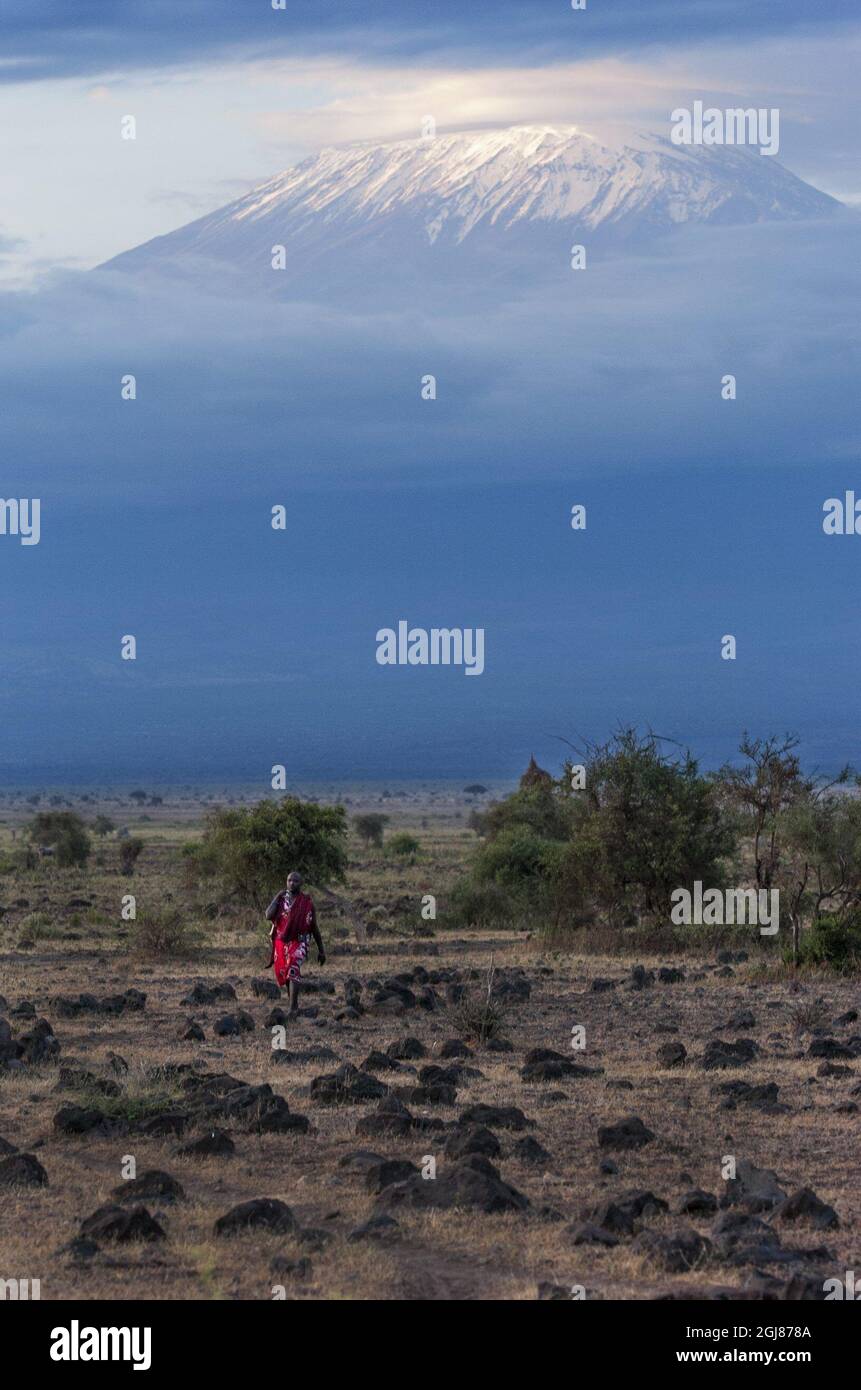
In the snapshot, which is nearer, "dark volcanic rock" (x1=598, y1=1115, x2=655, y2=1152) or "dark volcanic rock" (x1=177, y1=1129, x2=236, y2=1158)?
"dark volcanic rock" (x1=177, y1=1129, x2=236, y2=1158)

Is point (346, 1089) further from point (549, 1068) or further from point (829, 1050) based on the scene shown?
point (829, 1050)

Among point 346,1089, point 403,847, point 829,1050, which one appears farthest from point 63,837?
point 346,1089

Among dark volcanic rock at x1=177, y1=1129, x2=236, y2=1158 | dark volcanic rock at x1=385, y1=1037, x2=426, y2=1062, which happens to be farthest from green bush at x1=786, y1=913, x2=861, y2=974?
dark volcanic rock at x1=177, y1=1129, x2=236, y2=1158

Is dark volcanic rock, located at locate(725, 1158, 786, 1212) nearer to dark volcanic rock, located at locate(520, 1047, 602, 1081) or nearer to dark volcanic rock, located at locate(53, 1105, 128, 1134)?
dark volcanic rock, located at locate(520, 1047, 602, 1081)

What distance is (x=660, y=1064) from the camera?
17.5 meters

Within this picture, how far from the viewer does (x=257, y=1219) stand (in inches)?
405

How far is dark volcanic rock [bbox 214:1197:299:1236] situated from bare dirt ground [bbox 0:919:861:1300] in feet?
0.08

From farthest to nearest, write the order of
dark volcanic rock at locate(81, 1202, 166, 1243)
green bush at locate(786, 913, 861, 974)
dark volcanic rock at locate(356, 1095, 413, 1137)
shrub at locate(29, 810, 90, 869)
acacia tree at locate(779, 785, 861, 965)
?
shrub at locate(29, 810, 90, 869) < acacia tree at locate(779, 785, 861, 965) < green bush at locate(786, 913, 861, 974) < dark volcanic rock at locate(356, 1095, 413, 1137) < dark volcanic rock at locate(81, 1202, 166, 1243)

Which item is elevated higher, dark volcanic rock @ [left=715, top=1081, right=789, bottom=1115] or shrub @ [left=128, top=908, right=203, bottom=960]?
shrub @ [left=128, top=908, right=203, bottom=960]

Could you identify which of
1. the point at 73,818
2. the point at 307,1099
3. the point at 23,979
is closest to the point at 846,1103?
the point at 307,1099

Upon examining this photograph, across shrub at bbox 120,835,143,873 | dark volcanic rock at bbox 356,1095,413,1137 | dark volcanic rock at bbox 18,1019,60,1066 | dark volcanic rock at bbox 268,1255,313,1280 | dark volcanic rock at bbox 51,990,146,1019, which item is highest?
shrub at bbox 120,835,143,873

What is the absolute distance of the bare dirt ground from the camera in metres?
9.46
